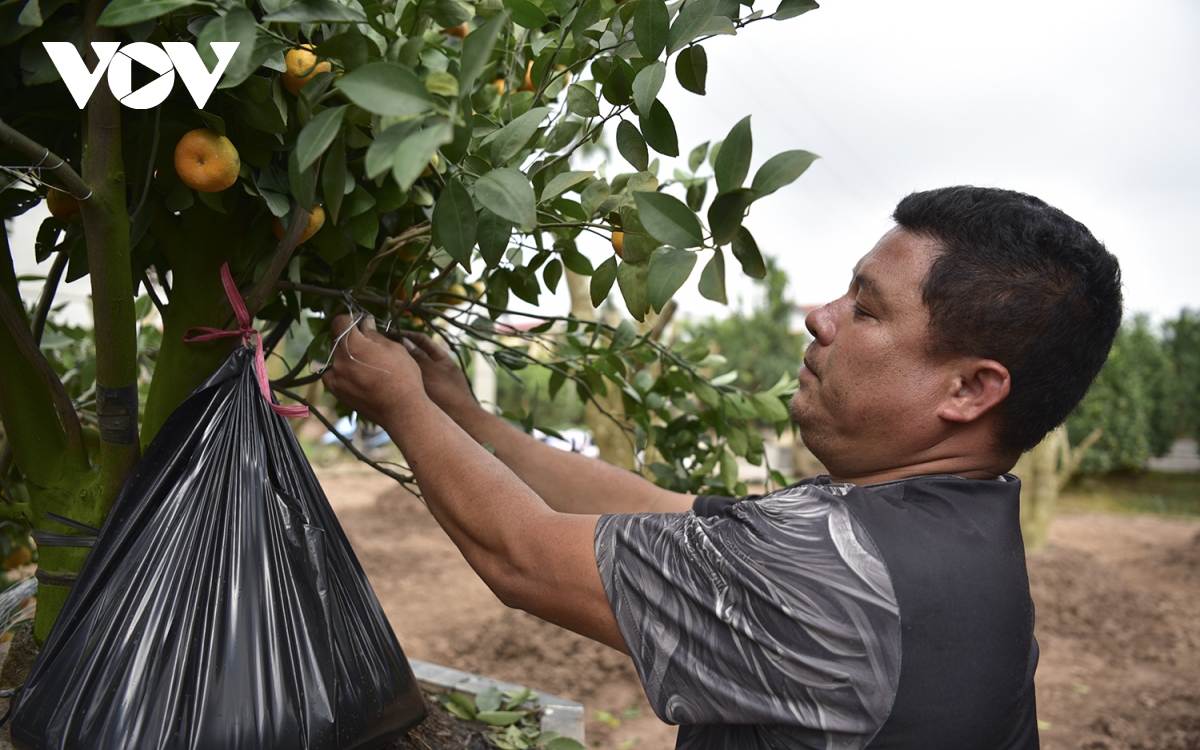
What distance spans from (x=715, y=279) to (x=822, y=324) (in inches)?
16.0

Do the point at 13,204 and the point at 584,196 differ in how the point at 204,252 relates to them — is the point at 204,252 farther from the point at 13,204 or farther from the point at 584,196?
the point at 584,196

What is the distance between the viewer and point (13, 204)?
1.23m

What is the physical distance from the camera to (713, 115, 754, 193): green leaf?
2.79 ft

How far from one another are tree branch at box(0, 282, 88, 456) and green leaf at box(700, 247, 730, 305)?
0.87 metres

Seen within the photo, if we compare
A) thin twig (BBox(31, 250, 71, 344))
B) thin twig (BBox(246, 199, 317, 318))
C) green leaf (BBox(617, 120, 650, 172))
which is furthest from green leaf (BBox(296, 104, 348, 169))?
thin twig (BBox(31, 250, 71, 344))

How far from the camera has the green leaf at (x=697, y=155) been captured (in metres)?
1.75

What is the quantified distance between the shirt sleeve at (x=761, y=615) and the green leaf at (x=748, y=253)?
12.1 inches

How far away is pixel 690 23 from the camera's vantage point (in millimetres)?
992

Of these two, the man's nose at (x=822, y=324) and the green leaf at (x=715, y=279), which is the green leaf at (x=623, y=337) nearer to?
the man's nose at (x=822, y=324)

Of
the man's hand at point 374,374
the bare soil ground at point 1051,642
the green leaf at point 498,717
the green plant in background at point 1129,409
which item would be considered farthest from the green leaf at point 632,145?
the green plant in background at point 1129,409

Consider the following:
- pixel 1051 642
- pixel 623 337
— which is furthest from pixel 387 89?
pixel 1051 642

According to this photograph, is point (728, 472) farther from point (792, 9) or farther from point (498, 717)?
point (792, 9)

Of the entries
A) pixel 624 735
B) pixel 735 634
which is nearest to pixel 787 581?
pixel 735 634

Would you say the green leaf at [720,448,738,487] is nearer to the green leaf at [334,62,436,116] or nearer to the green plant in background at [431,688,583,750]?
the green plant in background at [431,688,583,750]
